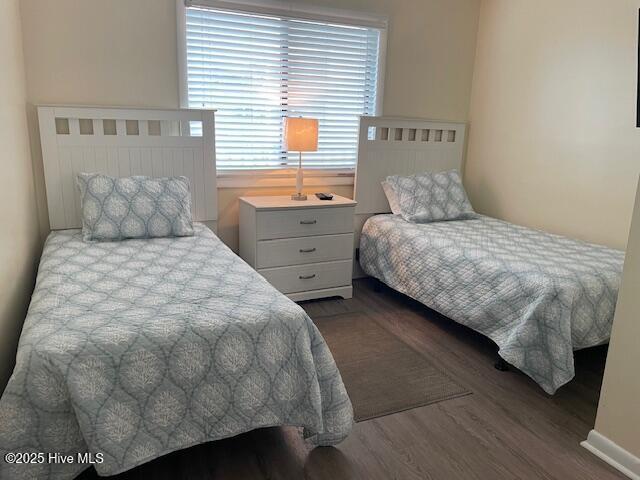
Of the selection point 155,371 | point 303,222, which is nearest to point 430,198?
point 303,222

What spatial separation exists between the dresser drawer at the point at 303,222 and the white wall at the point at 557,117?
4.56ft

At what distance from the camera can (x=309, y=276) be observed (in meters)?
3.22

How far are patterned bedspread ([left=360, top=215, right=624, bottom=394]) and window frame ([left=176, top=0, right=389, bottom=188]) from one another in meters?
0.61

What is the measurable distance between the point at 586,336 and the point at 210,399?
1.76 meters

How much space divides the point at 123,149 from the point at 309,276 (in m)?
1.44

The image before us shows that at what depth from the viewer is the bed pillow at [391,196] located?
11.5 feet

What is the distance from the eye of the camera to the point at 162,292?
5.85 ft

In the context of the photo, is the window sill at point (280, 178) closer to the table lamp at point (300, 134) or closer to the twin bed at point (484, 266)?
the twin bed at point (484, 266)

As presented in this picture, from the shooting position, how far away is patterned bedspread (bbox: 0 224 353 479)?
52.7 inches

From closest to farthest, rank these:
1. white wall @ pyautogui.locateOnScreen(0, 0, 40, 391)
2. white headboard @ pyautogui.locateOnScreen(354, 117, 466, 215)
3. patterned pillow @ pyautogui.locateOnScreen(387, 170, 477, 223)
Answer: white wall @ pyautogui.locateOnScreen(0, 0, 40, 391), patterned pillow @ pyautogui.locateOnScreen(387, 170, 477, 223), white headboard @ pyautogui.locateOnScreen(354, 117, 466, 215)

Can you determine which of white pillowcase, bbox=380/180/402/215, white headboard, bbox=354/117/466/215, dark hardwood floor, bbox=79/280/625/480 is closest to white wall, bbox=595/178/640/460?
dark hardwood floor, bbox=79/280/625/480

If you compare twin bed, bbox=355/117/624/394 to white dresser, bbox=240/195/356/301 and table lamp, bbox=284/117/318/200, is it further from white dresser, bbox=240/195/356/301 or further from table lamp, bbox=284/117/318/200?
table lamp, bbox=284/117/318/200

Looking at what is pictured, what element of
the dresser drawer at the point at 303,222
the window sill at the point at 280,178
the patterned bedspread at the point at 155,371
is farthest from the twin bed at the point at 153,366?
the window sill at the point at 280,178

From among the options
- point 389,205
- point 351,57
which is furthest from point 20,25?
point 389,205
